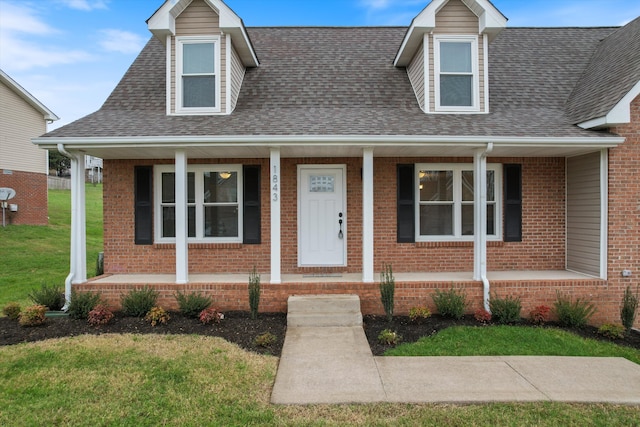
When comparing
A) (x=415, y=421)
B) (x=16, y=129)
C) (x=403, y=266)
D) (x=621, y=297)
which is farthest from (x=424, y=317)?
(x=16, y=129)

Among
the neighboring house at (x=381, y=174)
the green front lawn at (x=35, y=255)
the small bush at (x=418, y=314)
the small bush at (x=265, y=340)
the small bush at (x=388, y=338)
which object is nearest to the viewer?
the small bush at (x=265, y=340)

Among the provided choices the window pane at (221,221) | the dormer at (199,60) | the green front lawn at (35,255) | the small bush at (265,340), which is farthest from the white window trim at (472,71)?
the green front lawn at (35,255)

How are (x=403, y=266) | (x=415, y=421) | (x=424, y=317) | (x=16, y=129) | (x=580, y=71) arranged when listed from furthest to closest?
(x=16, y=129) < (x=580, y=71) < (x=403, y=266) < (x=424, y=317) < (x=415, y=421)

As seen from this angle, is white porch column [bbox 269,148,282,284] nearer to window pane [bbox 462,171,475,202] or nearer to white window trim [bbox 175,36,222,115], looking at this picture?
white window trim [bbox 175,36,222,115]

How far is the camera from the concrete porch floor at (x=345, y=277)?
23.1 feet

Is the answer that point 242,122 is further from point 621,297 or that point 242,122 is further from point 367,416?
point 621,297

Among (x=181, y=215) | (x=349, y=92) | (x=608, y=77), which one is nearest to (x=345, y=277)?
(x=181, y=215)

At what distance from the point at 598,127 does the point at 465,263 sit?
11.2ft

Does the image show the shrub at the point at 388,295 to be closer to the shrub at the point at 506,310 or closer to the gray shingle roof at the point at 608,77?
the shrub at the point at 506,310

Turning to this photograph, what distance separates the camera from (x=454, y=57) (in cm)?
798

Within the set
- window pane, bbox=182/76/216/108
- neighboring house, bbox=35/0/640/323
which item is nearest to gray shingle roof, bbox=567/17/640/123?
neighboring house, bbox=35/0/640/323

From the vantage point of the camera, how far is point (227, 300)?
685 centimetres

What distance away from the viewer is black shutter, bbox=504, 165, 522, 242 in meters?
8.08

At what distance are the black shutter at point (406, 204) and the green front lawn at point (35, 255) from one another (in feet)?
25.0
